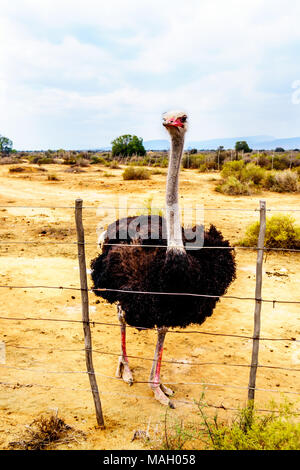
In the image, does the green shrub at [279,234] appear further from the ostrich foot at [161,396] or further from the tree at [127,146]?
the tree at [127,146]

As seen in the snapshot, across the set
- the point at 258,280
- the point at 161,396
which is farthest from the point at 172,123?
Answer: the point at 161,396

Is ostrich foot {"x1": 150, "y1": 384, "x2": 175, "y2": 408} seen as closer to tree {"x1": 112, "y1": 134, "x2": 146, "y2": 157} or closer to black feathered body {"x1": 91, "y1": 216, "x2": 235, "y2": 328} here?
black feathered body {"x1": 91, "y1": 216, "x2": 235, "y2": 328}

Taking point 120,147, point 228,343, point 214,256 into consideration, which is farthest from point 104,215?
point 120,147

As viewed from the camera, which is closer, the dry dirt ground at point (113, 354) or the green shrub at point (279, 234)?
the dry dirt ground at point (113, 354)

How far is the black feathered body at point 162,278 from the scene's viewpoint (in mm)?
2891

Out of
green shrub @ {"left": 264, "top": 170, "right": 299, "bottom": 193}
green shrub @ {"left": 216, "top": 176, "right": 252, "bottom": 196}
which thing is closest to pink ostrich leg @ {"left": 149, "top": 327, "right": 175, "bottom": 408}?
green shrub @ {"left": 216, "top": 176, "right": 252, "bottom": 196}

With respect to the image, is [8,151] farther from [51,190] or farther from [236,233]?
[236,233]

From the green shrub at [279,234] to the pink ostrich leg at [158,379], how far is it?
4.99 m

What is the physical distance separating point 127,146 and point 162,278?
113ft

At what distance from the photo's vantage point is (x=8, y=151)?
5331 cm

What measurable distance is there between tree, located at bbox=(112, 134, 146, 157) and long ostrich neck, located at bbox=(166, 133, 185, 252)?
33.3 m

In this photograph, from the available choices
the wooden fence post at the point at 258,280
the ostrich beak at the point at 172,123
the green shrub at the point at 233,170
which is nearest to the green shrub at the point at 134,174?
the green shrub at the point at 233,170

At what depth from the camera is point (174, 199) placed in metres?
2.94

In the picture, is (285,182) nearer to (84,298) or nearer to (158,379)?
(158,379)
